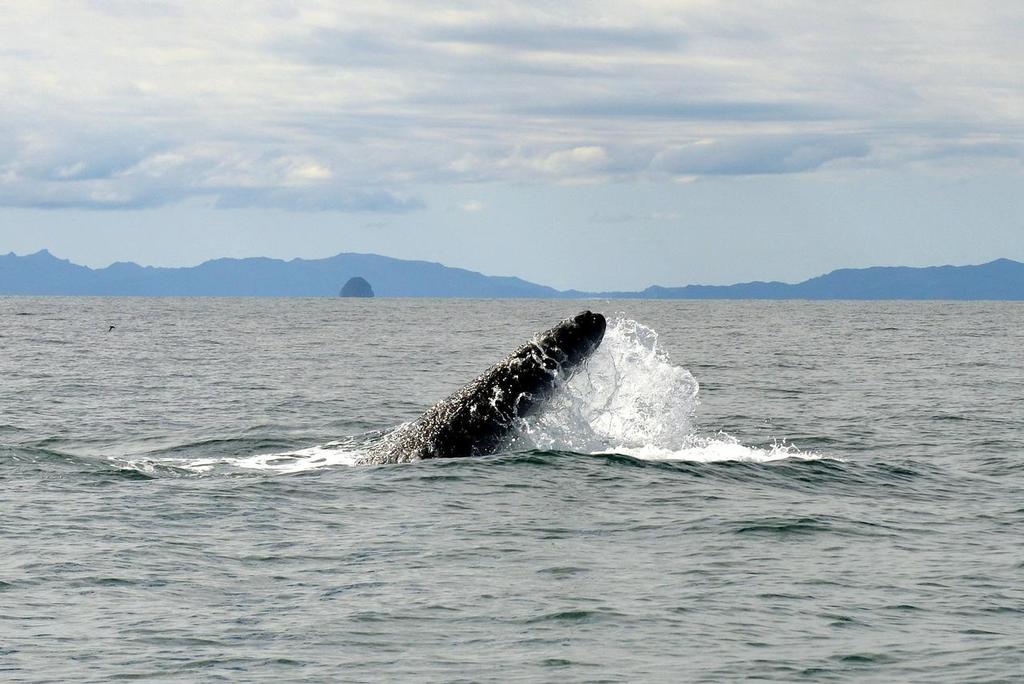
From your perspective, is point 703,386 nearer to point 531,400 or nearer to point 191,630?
point 531,400

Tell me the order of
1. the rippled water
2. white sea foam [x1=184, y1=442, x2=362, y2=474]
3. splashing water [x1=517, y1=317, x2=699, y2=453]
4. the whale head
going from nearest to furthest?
the rippled water
the whale head
splashing water [x1=517, y1=317, x2=699, y2=453]
white sea foam [x1=184, y1=442, x2=362, y2=474]

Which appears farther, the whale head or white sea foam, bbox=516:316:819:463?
white sea foam, bbox=516:316:819:463

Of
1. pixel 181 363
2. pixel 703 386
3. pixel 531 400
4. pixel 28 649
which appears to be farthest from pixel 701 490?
pixel 181 363

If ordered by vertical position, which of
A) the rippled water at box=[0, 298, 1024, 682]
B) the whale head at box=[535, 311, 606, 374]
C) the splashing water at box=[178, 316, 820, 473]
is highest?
the whale head at box=[535, 311, 606, 374]

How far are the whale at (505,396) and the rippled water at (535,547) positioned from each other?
0.47 m

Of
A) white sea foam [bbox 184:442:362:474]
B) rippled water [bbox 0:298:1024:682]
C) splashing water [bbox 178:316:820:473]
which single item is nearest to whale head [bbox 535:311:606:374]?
splashing water [bbox 178:316:820:473]

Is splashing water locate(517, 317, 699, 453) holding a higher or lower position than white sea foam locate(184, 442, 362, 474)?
higher

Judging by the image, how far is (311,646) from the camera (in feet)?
34.7

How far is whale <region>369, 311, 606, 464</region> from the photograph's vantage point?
1811 cm

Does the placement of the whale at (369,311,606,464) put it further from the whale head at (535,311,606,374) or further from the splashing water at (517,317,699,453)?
the splashing water at (517,317,699,453)

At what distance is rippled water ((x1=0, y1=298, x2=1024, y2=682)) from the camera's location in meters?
10.5

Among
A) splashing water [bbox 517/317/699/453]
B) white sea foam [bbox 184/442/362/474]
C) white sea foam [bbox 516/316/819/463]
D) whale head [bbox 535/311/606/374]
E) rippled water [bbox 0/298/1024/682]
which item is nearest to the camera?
rippled water [bbox 0/298/1024/682]

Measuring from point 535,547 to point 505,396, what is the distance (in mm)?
4399

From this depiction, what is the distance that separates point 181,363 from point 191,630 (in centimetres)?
4232
